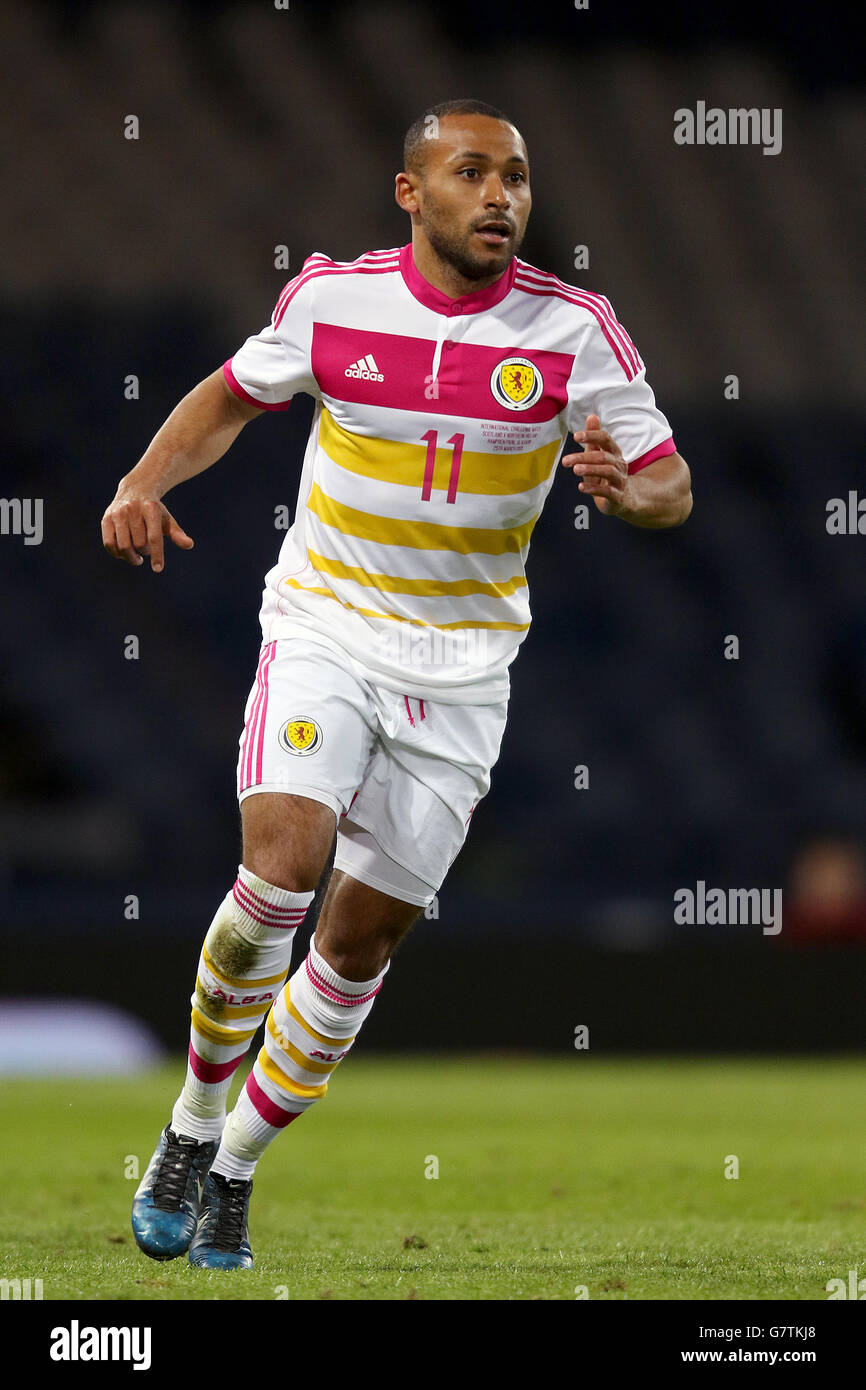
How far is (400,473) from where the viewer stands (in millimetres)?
4277

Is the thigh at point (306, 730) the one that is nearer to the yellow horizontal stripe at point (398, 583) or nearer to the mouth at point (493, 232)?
the yellow horizontal stripe at point (398, 583)

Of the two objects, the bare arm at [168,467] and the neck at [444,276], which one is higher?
the neck at [444,276]

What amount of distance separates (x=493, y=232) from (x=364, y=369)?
447mm

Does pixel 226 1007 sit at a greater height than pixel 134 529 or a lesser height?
lesser

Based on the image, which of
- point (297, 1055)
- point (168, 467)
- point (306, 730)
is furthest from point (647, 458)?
point (297, 1055)

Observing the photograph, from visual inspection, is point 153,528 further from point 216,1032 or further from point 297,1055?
point 297,1055

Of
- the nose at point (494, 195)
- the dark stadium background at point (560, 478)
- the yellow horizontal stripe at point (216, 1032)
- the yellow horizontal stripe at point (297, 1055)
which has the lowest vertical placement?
the yellow horizontal stripe at point (297, 1055)

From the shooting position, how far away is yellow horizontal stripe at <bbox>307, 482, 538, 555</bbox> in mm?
4297

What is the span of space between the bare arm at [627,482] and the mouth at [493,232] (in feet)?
1.79

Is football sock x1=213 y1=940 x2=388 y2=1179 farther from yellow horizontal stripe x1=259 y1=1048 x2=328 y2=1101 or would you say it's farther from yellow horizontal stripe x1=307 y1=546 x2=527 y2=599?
yellow horizontal stripe x1=307 y1=546 x2=527 y2=599

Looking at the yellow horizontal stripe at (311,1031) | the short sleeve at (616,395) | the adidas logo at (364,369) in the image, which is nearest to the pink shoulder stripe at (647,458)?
the short sleeve at (616,395)

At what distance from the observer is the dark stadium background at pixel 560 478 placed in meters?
14.5

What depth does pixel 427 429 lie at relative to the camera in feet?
14.0

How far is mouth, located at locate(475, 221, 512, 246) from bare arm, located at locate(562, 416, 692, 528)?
546 millimetres
